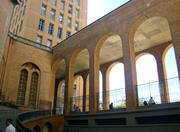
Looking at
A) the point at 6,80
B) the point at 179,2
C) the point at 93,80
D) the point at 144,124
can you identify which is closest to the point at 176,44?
the point at 179,2

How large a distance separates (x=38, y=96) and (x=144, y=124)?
11.1m

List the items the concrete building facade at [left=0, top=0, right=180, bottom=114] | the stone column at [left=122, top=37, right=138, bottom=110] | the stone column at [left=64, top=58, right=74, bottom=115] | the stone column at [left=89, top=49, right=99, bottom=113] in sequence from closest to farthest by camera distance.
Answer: the stone column at [left=122, top=37, right=138, bottom=110]
the concrete building facade at [left=0, top=0, right=180, bottom=114]
the stone column at [left=89, top=49, right=99, bottom=113]
the stone column at [left=64, top=58, right=74, bottom=115]

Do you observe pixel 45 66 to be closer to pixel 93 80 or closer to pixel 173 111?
pixel 93 80

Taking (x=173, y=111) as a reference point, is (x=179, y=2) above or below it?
above

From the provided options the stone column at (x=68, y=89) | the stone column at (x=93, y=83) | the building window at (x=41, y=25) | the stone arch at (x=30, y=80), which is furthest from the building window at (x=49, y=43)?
the stone column at (x=93, y=83)

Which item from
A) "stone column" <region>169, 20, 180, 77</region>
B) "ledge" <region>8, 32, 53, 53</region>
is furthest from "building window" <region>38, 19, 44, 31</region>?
"stone column" <region>169, 20, 180, 77</region>

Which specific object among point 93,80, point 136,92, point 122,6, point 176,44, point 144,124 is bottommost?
point 144,124

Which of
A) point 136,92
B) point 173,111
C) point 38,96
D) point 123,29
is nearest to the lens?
point 173,111

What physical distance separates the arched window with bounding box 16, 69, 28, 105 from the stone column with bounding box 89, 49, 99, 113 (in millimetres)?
6937

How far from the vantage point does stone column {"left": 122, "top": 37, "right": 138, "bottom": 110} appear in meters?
12.4

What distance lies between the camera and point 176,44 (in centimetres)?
1117

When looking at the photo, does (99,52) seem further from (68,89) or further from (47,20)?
(47,20)

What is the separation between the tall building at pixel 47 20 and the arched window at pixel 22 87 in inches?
475

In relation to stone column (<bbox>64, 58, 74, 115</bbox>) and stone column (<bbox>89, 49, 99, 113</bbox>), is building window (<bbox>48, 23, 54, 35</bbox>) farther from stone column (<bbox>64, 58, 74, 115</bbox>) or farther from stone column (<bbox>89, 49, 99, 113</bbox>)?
stone column (<bbox>89, 49, 99, 113</bbox>)
